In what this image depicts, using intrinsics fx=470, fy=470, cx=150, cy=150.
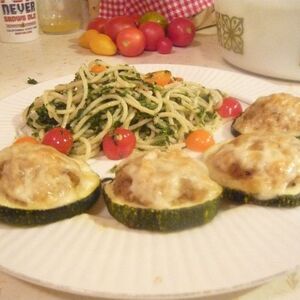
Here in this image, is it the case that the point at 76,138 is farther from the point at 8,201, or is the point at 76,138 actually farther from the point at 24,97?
the point at 8,201

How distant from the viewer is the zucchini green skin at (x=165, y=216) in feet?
3.92

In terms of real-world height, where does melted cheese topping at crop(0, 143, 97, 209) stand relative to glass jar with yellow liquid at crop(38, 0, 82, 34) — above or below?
above

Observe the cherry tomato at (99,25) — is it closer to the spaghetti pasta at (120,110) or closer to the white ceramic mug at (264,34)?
the white ceramic mug at (264,34)

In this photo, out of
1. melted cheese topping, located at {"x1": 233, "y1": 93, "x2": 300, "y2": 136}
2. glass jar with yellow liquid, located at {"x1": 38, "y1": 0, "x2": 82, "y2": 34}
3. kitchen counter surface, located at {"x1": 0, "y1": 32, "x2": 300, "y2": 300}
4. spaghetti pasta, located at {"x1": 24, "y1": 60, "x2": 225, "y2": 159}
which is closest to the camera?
melted cheese topping, located at {"x1": 233, "y1": 93, "x2": 300, "y2": 136}

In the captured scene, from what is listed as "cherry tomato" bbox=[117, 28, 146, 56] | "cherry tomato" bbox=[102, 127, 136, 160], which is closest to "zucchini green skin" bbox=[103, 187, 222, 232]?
"cherry tomato" bbox=[102, 127, 136, 160]

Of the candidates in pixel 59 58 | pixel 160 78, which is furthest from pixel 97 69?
pixel 59 58

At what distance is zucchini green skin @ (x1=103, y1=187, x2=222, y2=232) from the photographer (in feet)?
3.92

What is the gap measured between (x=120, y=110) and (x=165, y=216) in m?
0.86

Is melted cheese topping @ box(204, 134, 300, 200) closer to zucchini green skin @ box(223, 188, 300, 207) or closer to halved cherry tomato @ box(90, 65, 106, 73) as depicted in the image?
zucchini green skin @ box(223, 188, 300, 207)

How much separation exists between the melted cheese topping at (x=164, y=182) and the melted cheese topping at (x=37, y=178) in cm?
13

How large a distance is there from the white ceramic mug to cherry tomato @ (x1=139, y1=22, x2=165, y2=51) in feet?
1.96

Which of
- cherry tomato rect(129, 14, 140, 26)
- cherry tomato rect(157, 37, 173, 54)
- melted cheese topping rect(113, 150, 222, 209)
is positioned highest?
melted cheese topping rect(113, 150, 222, 209)

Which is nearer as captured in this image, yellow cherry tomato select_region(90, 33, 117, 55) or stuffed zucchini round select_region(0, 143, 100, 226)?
stuffed zucchini round select_region(0, 143, 100, 226)

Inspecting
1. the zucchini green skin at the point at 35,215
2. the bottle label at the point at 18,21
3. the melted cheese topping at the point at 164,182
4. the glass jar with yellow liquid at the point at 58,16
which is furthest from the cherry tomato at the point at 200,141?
the glass jar with yellow liquid at the point at 58,16
